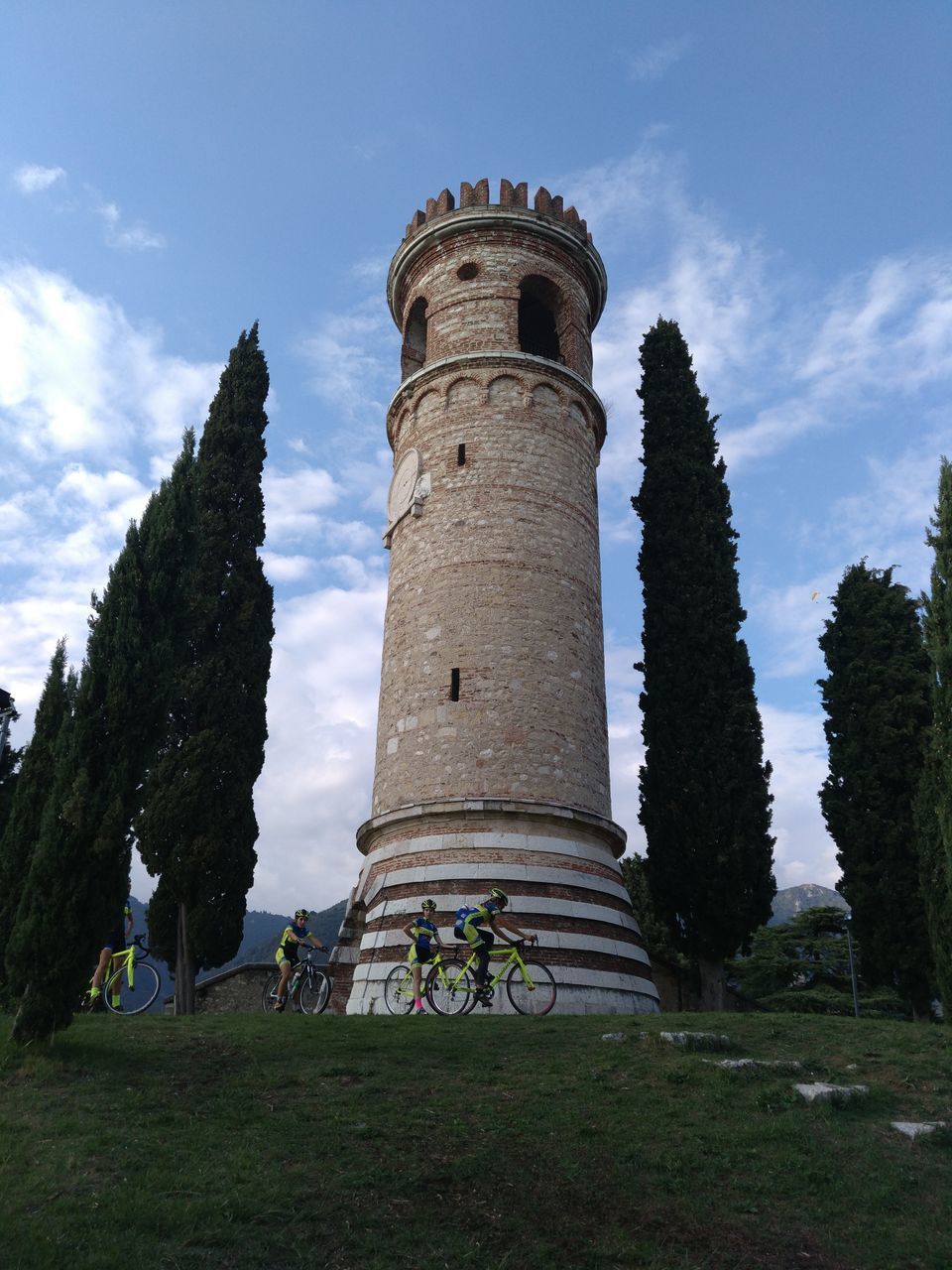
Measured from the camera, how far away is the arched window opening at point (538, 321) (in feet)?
73.1

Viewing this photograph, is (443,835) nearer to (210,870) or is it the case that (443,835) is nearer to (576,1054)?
(210,870)

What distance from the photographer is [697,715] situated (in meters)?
19.5

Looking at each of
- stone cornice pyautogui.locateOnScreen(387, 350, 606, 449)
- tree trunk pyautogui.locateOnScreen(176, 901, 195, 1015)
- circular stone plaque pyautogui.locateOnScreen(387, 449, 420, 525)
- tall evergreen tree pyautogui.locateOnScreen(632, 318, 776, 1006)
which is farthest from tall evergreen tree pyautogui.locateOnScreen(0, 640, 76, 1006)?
tall evergreen tree pyautogui.locateOnScreen(632, 318, 776, 1006)

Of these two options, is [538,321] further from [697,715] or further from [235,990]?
[235,990]

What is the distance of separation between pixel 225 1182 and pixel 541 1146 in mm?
2453

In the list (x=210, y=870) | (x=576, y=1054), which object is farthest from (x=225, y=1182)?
(x=210, y=870)

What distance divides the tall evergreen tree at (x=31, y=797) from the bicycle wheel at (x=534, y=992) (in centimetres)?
658

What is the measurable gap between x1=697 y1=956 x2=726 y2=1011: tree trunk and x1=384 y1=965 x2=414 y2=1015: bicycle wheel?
635 centimetres

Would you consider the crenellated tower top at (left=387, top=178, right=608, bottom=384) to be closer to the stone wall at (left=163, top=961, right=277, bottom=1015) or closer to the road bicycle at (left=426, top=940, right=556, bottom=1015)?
the road bicycle at (left=426, top=940, right=556, bottom=1015)

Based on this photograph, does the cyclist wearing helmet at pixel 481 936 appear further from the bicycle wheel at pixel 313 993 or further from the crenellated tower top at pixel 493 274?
the crenellated tower top at pixel 493 274

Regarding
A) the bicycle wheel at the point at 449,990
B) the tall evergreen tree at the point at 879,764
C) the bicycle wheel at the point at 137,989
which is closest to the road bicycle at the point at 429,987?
the bicycle wheel at the point at 449,990

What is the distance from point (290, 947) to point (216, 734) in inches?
238

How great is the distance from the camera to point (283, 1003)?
47.8 feet

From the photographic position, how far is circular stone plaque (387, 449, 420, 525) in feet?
65.2
